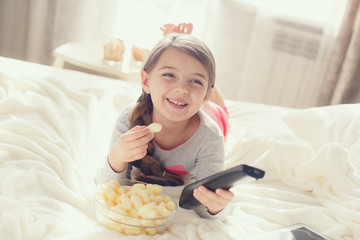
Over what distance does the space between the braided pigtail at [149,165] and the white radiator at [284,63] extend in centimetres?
167

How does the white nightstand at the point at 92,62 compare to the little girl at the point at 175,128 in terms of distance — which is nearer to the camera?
the little girl at the point at 175,128

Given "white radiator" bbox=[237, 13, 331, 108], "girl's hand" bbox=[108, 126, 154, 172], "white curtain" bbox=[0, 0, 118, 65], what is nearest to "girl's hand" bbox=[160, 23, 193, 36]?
"girl's hand" bbox=[108, 126, 154, 172]

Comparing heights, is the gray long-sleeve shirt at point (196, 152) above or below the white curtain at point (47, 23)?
below

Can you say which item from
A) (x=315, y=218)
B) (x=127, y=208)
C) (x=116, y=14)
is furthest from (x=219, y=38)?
(x=127, y=208)

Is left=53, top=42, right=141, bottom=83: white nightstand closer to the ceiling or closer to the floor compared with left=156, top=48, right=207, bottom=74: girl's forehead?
closer to the floor

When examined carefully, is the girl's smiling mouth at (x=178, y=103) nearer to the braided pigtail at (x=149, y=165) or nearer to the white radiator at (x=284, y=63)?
the braided pigtail at (x=149, y=165)

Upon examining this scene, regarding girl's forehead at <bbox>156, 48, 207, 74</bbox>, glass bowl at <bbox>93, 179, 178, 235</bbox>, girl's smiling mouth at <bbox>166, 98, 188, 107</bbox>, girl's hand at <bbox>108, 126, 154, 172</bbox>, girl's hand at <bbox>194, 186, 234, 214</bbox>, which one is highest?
girl's forehead at <bbox>156, 48, 207, 74</bbox>

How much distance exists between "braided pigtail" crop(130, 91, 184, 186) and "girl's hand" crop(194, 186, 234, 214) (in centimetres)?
27

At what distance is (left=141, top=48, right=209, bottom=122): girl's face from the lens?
102 centimetres

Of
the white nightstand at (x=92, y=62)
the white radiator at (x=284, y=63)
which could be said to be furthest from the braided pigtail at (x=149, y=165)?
the white radiator at (x=284, y=63)

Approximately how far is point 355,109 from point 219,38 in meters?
1.41

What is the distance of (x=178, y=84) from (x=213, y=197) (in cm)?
33

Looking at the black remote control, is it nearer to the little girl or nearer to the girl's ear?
the little girl

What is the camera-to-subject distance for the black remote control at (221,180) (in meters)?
0.71
